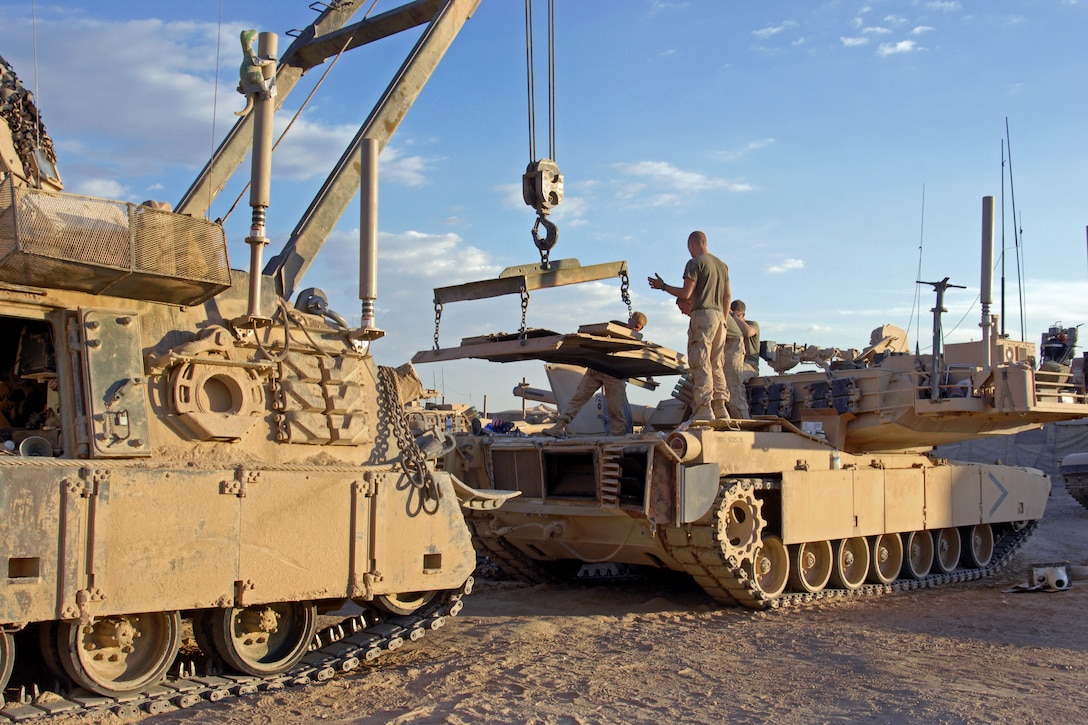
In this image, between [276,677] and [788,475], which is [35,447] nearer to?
[276,677]

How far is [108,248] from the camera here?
234 inches

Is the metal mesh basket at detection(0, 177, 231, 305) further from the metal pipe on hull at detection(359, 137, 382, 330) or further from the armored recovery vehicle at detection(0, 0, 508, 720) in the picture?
the metal pipe on hull at detection(359, 137, 382, 330)

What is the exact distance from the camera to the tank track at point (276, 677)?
222 inches

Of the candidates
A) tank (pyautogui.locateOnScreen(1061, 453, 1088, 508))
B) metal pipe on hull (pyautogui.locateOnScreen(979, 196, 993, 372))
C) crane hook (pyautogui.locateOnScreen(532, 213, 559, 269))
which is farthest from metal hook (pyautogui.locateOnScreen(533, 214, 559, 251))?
tank (pyautogui.locateOnScreen(1061, 453, 1088, 508))

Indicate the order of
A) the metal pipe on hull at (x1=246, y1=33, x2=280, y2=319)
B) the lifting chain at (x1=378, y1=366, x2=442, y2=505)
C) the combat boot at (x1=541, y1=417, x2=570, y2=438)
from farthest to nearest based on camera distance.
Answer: the combat boot at (x1=541, y1=417, x2=570, y2=438), the lifting chain at (x1=378, y1=366, x2=442, y2=505), the metal pipe on hull at (x1=246, y1=33, x2=280, y2=319)

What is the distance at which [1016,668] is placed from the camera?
7098mm

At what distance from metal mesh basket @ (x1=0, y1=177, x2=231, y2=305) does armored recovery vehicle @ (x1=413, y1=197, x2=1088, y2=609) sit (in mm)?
3313

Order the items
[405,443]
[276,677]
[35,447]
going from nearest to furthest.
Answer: [35,447]
[276,677]
[405,443]

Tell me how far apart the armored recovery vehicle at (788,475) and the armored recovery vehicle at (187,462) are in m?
2.16

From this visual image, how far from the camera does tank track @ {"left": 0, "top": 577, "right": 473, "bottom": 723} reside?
18.5 ft

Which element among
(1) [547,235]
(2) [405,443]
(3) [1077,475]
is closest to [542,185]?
(1) [547,235]

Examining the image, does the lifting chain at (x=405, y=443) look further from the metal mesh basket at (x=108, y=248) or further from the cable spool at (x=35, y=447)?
the cable spool at (x=35, y=447)

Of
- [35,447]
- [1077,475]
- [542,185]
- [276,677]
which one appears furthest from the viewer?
[1077,475]

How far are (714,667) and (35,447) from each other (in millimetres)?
4435
